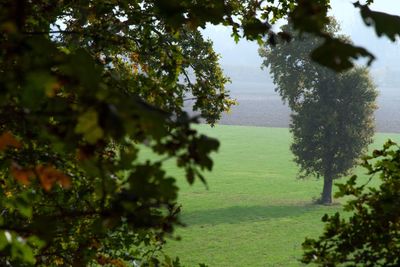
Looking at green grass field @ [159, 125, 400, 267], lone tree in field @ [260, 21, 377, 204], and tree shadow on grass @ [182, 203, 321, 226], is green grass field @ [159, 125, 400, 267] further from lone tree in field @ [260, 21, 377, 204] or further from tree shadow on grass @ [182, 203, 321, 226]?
lone tree in field @ [260, 21, 377, 204]

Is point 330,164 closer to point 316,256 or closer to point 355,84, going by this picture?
point 355,84

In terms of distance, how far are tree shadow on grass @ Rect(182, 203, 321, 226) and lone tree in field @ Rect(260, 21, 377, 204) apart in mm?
3963

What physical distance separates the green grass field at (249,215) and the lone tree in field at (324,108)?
15.8ft

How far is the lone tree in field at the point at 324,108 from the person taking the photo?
155 feet

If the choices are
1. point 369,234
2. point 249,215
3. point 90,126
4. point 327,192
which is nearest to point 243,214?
point 249,215

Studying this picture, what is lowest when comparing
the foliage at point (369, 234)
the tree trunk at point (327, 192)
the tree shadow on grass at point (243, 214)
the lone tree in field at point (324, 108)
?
the tree shadow on grass at point (243, 214)

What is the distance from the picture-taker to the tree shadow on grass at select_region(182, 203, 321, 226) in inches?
1822

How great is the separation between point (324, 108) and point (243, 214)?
36.6 feet

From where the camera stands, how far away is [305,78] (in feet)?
157

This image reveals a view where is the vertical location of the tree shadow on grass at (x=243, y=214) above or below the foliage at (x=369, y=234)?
below

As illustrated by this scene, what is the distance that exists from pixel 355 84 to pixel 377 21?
47422 mm

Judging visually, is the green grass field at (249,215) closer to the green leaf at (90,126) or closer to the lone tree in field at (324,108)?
the lone tree in field at (324,108)

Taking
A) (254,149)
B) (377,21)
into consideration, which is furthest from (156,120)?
(254,149)

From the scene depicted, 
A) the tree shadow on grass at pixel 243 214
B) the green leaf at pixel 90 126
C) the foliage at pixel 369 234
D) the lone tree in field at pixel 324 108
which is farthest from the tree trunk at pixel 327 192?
the green leaf at pixel 90 126
